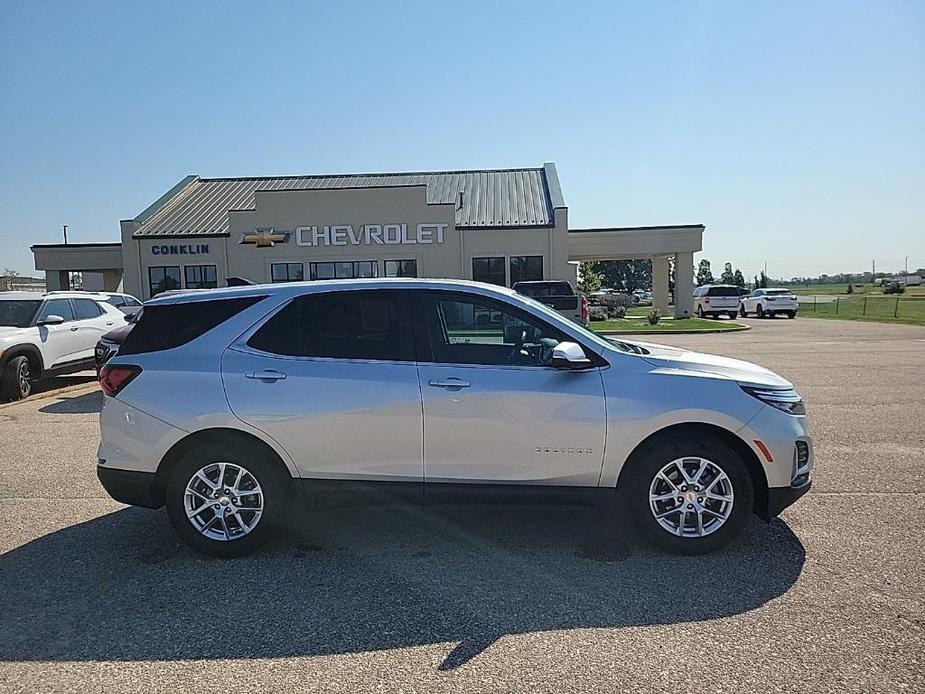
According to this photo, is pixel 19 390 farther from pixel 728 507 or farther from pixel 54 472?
pixel 728 507

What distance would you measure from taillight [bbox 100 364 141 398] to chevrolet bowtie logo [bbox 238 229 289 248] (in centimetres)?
2652

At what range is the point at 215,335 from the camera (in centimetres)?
474

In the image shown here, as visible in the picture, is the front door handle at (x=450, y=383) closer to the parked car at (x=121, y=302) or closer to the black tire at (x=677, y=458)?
the black tire at (x=677, y=458)

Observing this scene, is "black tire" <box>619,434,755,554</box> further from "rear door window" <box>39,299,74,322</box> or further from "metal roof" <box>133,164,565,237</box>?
"metal roof" <box>133,164,565,237</box>

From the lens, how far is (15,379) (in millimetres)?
11133

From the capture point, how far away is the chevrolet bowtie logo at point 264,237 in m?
30.2

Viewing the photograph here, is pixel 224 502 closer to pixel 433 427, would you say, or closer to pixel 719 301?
pixel 433 427

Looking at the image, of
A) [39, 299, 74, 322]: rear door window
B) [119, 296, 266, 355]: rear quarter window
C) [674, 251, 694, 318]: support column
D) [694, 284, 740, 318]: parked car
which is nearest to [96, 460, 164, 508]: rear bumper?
[119, 296, 266, 355]: rear quarter window

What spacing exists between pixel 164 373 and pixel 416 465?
1.78 m

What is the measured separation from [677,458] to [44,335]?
11.2 m

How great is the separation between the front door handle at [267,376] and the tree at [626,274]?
100.0 metres

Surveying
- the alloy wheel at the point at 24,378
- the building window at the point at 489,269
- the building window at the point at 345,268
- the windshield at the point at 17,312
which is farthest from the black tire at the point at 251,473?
the building window at the point at 489,269

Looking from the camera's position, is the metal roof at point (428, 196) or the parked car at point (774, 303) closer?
the metal roof at point (428, 196)

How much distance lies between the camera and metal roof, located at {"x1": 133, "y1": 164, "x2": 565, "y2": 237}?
3206 cm
